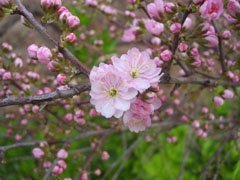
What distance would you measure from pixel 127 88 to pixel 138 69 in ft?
0.81

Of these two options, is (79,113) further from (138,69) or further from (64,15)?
(64,15)

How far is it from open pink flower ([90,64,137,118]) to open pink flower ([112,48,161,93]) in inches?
1.4

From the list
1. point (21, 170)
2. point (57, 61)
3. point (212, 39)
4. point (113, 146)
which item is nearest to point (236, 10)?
point (212, 39)

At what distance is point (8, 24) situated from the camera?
3537 millimetres

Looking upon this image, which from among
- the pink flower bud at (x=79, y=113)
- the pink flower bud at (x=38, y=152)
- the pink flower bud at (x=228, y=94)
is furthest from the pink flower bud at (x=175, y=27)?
the pink flower bud at (x=38, y=152)

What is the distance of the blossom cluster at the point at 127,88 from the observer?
106 cm

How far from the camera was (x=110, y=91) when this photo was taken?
1.23m

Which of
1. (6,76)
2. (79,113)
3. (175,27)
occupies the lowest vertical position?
(79,113)

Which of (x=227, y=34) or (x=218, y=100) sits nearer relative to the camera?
(x=227, y=34)

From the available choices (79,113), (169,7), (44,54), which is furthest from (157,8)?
(79,113)

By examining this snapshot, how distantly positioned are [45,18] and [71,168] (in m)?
1.96

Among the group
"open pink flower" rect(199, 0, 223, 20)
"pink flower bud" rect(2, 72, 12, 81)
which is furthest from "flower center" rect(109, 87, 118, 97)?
"pink flower bud" rect(2, 72, 12, 81)

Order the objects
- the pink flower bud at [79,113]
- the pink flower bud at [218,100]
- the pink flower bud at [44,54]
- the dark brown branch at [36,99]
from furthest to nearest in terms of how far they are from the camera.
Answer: the pink flower bud at [79,113], the pink flower bud at [218,100], the pink flower bud at [44,54], the dark brown branch at [36,99]

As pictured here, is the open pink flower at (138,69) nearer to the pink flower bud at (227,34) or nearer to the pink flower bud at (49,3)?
the pink flower bud at (49,3)
